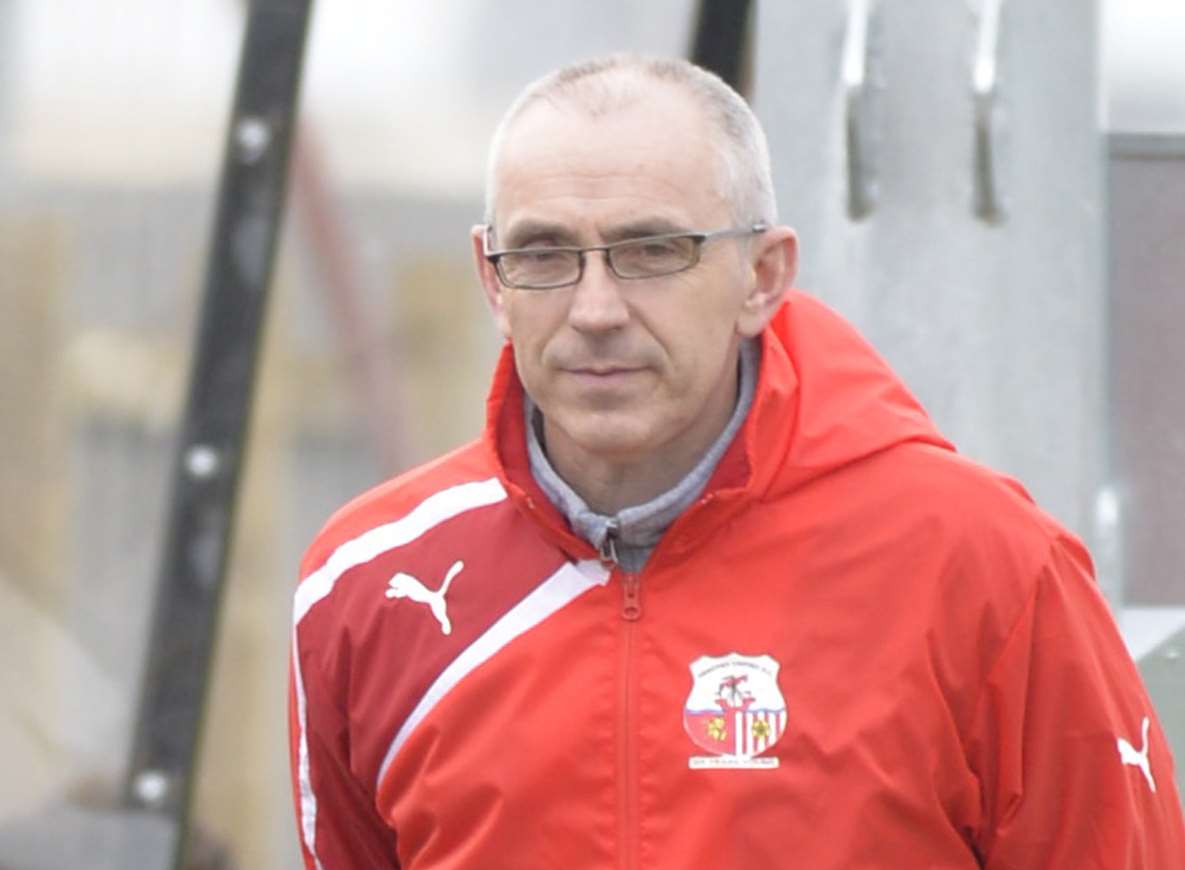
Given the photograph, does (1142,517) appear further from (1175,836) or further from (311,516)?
(311,516)

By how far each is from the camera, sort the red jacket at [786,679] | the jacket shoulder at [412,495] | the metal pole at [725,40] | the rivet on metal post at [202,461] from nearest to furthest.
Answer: the red jacket at [786,679] < the jacket shoulder at [412,495] < the metal pole at [725,40] < the rivet on metal post at [202,461]

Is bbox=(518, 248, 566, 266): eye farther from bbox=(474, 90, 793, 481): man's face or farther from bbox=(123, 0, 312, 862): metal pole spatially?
bbox=(123, 0, 312, 862): metal pole

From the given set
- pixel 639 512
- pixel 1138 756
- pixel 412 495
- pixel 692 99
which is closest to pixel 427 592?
pixel 412 495

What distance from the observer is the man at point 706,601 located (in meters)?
2.35

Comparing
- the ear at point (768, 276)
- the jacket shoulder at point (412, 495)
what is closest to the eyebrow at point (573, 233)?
the ear at point (768, 276)

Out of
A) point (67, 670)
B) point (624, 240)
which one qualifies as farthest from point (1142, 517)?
point (67, 670)

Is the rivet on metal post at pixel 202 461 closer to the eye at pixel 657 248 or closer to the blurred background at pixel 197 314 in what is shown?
the blurred background at pixel 197 314

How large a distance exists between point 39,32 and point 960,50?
209 centimetres

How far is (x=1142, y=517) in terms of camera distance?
359 centimetres

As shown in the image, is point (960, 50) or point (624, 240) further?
point (960, 50)

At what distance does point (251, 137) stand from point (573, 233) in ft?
8.82

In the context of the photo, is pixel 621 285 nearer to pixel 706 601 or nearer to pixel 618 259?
pixel 618 259

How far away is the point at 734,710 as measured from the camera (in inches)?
92.8

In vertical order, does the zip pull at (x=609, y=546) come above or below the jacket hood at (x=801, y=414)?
below
